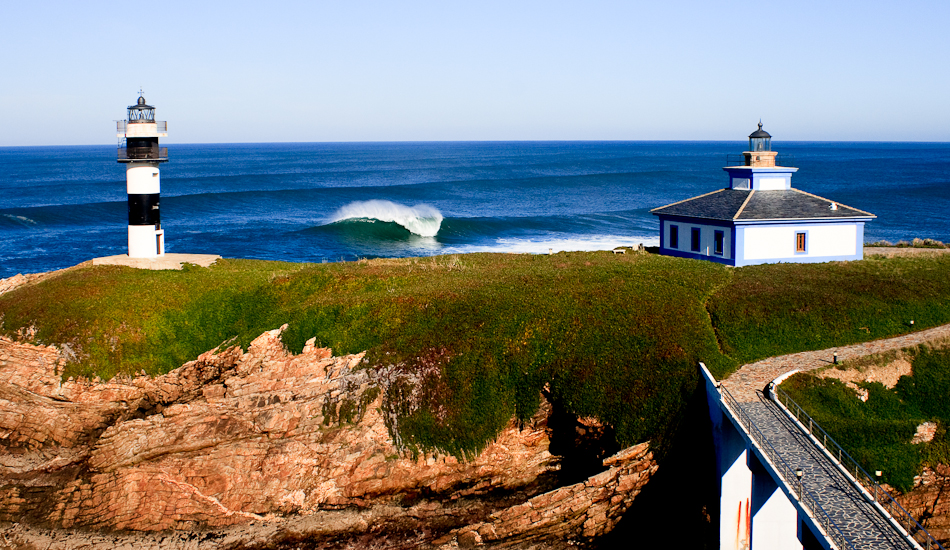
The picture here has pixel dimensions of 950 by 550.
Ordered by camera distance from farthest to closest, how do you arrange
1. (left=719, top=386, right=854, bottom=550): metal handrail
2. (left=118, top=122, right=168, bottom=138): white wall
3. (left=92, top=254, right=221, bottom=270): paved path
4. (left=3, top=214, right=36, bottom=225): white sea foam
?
(left=3, top=214, right=36, bottom=225): white sea foam, (left=118, top=122, right=168, bottom=138): white wall, (left=92, top=254, right=221, bottom=270): paved path, (left=719, top=386, right=854, bottom=550): metal handrail

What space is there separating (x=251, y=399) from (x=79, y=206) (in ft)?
181

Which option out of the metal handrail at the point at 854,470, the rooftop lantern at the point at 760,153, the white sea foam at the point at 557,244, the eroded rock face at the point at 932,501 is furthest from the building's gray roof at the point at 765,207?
the white sea foam at the point at 557,244

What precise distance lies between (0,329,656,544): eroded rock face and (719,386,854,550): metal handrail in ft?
8.09

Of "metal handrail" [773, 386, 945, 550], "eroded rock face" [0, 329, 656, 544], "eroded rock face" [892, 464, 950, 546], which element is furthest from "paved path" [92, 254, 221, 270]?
"eroded rock face" [892, 464, 950, 546]

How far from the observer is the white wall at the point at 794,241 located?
2730cm

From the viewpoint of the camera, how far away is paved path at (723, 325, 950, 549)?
11250 millimetres

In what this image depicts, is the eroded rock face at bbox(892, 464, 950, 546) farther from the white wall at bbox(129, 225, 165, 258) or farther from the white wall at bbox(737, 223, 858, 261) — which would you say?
the white wall at bbox(129, 225, 165, 258)

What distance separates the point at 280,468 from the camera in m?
17.7

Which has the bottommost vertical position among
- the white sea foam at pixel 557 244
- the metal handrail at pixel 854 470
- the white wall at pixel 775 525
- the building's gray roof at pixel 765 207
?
the white wall at pixel 775 525

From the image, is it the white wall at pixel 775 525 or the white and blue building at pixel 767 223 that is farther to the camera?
the white and blue building at pixel 767 223

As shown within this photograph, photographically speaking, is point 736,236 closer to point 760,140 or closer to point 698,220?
point 698,220

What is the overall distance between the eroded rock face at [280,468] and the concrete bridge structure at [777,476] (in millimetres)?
1998

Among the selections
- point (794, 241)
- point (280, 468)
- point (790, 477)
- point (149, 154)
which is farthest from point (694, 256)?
point (149, 154)

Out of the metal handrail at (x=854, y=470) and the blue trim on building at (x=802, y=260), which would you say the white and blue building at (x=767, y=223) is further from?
the metal handrail at (x=854, y=470)
